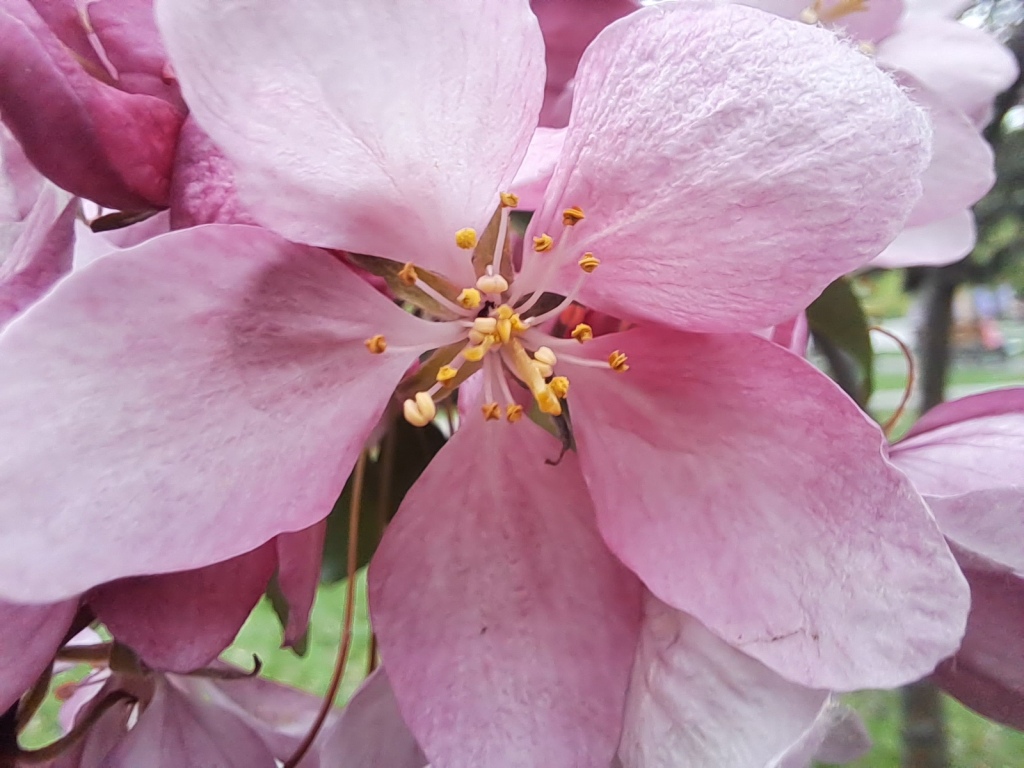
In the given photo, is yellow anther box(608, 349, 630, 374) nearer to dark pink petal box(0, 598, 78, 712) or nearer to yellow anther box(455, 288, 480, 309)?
yellow anther box(455, 288, 480, 309)

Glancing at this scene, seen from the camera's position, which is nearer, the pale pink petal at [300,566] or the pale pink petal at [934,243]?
the pale pink petal at [300,566]

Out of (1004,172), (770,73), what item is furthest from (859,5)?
(1004,172)

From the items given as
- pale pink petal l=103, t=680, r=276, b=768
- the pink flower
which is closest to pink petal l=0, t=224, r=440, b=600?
the pink flower

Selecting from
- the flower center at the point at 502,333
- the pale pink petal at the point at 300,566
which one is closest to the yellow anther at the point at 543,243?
the flower center at the point at 502,333

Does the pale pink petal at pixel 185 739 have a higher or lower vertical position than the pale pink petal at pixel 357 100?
lower

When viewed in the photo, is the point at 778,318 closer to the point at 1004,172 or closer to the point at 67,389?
the point at 67,389

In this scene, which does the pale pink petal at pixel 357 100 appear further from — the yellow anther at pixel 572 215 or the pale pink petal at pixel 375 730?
the pale pink petal at pixel 375 730

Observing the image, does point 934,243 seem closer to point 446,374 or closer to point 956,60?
point 956,60
